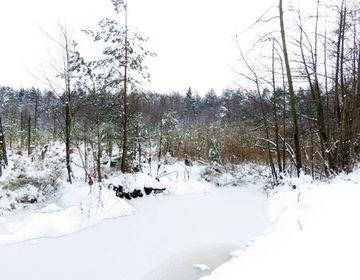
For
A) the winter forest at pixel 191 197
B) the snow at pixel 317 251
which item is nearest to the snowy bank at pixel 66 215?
the winter forest at pixel 191 197

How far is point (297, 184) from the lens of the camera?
9.92m

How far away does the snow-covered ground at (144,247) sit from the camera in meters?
5.25

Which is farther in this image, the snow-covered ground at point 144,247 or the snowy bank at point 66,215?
the snowy bank at point 66,215

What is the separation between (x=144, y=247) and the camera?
6430 mm

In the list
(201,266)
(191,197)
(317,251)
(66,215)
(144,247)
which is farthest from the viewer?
(191,197)

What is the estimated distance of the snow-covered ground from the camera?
5254mm

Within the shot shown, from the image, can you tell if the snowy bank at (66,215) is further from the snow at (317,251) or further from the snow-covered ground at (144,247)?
the snow at (317,251)

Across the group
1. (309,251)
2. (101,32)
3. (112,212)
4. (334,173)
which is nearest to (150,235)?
(112,212)

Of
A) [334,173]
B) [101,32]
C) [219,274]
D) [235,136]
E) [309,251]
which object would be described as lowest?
[219,274]

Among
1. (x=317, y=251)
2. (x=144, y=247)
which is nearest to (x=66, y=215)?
(x=144, y=247)

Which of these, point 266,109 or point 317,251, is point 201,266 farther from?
point 266,109

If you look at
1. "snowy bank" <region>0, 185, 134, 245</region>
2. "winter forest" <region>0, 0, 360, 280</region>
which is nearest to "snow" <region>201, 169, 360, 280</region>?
"winter forest" <region>0, 0, 360, 280</region>

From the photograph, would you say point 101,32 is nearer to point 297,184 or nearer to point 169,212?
point 169,212

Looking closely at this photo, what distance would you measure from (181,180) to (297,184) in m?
5.64
